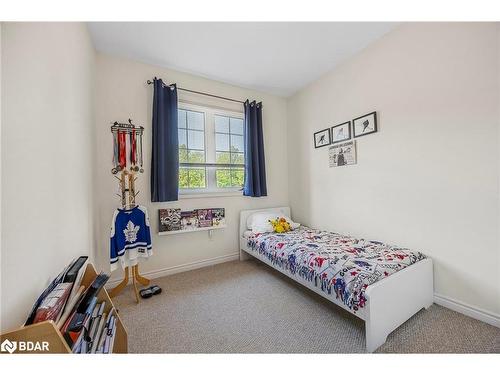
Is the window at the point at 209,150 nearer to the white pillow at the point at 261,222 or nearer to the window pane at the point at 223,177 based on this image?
the window pane at the point at 223,177

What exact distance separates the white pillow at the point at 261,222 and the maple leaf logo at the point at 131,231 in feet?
4.60

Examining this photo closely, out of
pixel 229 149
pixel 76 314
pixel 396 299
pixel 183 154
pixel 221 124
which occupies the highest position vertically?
pixel 221 124

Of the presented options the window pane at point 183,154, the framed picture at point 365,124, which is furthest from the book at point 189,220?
the framed picture at point 365,124

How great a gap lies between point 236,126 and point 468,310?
304cm

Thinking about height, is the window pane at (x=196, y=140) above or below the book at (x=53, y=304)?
above

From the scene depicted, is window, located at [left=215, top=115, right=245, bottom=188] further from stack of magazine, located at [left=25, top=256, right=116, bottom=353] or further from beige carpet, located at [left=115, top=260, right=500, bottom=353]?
stack of magazine, located at [left=25, top=256, right=116, bottom=353]

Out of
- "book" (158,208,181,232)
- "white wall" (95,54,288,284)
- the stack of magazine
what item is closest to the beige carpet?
the stack of magazine

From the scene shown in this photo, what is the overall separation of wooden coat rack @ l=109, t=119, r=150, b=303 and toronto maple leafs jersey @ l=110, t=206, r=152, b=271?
0.10m

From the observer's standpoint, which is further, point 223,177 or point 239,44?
point 223,177

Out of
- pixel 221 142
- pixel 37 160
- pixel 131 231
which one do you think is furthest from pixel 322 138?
pixel 37 160

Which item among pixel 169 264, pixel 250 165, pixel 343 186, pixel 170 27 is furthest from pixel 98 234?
pixel 343 186

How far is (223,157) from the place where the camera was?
286 cm

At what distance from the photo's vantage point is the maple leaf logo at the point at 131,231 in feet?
6.34

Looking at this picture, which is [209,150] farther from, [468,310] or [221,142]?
[468,310]
